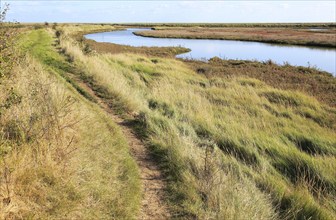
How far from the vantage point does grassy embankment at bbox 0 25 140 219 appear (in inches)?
153

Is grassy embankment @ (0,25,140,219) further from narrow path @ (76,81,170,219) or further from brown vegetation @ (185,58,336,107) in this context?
brown vegetation @ (185,58,336,107)

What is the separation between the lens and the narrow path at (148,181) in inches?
179

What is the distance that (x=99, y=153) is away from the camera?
570 centimetres

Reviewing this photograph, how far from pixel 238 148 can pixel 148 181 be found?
2934 millimetres

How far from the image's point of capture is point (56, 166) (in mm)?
4465

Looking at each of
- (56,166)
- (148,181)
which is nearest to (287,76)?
(148,181)

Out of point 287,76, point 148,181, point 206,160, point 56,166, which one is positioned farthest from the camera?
point 287,76

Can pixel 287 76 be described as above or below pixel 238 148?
below

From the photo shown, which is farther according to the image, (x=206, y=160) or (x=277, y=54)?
(x=277, y=54)

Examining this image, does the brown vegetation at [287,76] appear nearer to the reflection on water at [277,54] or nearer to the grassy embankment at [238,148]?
the grassy embankment at [238,148]

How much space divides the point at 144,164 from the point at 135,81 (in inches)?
374

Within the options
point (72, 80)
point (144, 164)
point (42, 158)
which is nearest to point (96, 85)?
point (72, 80)

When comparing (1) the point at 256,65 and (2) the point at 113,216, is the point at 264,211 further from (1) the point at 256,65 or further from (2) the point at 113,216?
(1) the point at 256,65

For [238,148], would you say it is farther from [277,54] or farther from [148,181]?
[277,54]
